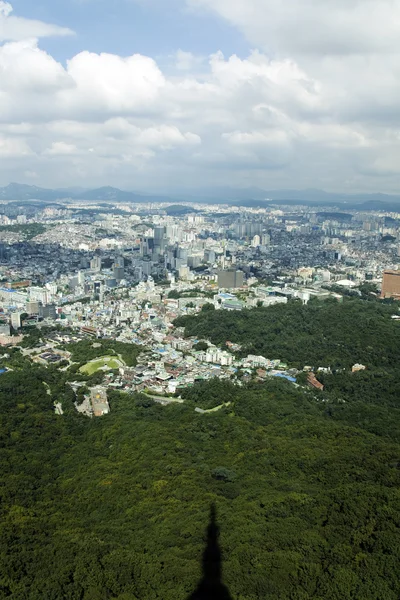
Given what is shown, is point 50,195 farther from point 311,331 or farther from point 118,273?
point 311,331

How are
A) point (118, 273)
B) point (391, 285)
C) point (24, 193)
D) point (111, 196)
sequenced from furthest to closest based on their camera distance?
point (111, 196) → point (24, 193) → point (118, 273) → point (391, 285)

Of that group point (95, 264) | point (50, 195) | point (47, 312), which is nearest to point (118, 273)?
point (95, 264)

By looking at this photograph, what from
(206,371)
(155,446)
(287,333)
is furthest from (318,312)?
(155,446)

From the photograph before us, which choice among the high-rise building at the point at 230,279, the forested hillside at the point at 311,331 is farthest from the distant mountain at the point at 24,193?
the forested hillside at the point at 311,331

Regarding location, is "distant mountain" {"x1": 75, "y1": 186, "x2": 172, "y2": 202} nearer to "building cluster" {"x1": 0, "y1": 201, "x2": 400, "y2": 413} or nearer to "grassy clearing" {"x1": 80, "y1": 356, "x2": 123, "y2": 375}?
"building cluster" {"x1": 0, "y1": 201, "x2": 400, "y2": 413}

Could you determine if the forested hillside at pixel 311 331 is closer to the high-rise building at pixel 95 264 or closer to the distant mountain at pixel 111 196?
the high-rise building at pixel 95 264
